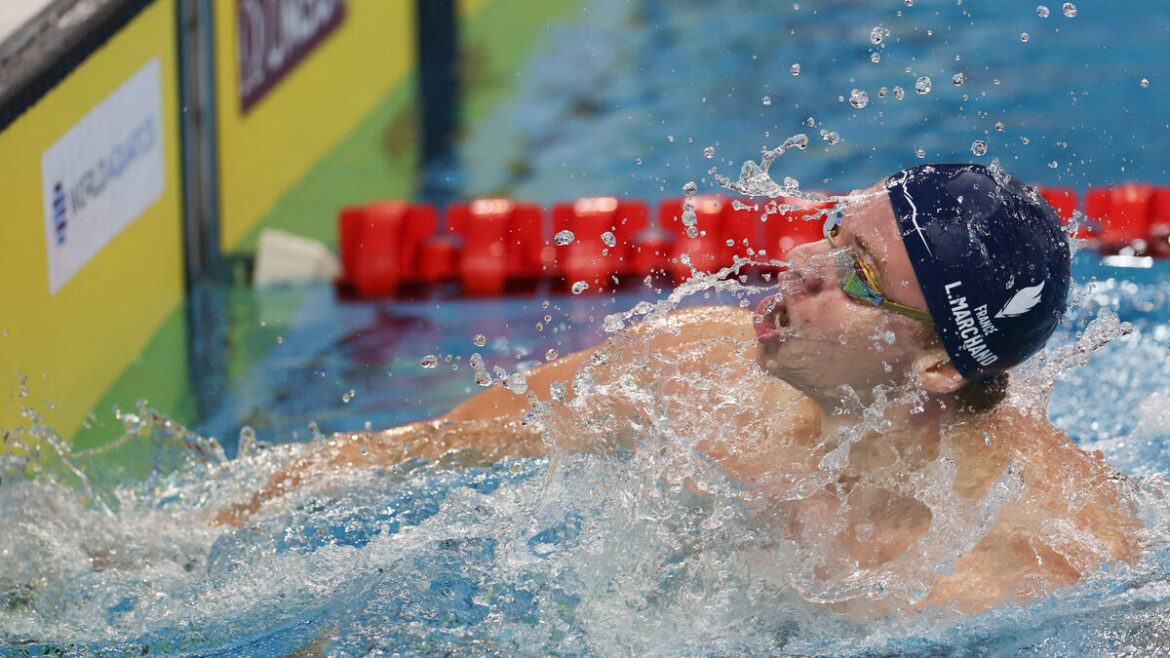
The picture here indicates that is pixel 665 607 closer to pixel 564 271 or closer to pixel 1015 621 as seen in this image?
pixel 1015 621

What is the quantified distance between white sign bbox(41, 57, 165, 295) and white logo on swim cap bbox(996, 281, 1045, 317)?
2.45 metres

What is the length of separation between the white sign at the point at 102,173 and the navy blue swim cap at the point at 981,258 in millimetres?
2327

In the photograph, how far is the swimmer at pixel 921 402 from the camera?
1.84 m

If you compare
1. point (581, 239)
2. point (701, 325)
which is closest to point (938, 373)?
point (701, 325)

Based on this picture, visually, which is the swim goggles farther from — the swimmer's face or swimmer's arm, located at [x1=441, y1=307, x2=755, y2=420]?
swimmer's arm, located at [x1=441, y1=307, x2=755, y2=420]

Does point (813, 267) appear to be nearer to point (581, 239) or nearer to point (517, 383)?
point (517, 383)

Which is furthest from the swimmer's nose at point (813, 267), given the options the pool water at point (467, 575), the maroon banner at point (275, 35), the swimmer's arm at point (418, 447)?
Answer: the maroon banner at point (275, 35)

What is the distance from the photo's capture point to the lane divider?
179 inches

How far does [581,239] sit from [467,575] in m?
2.68

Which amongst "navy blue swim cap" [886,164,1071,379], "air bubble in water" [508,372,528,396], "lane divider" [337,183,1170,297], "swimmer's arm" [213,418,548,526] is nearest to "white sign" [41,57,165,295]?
"lane divider" [337,183,1170,297]

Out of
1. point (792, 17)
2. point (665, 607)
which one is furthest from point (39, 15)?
point (792, 17)

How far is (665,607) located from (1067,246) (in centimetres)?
82

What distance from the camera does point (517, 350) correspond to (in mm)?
3955

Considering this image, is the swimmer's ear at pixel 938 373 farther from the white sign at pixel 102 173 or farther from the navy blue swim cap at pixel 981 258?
the white sign at pixel 102 173
